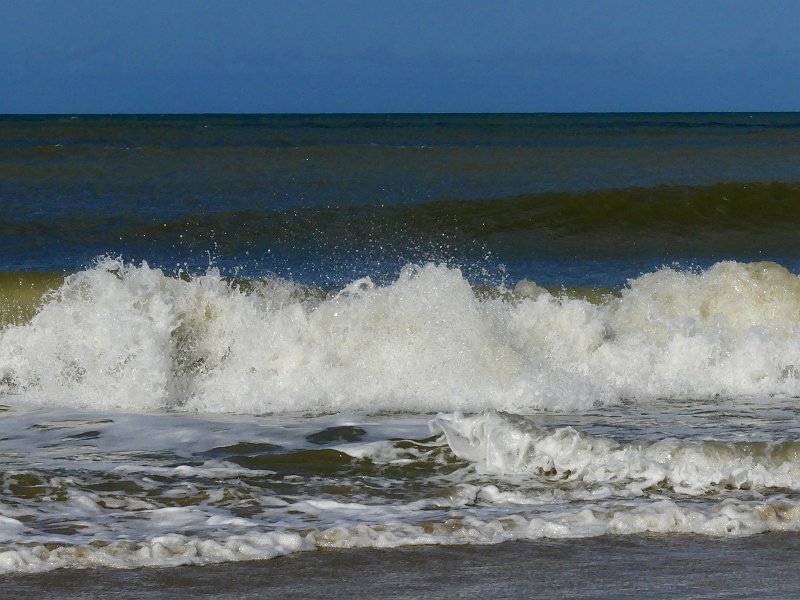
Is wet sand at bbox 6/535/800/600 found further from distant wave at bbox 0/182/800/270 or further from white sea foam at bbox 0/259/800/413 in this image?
distant wave at bbox 0/182/800/270

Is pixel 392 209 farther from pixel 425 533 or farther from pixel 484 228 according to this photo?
pixel 425 533

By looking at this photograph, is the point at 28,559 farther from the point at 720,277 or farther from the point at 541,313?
the point at 720,277

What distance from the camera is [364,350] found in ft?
23.3

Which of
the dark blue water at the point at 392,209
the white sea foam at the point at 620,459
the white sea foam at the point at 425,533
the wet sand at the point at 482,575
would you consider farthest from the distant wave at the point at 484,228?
the wet sand at the point at 482,575

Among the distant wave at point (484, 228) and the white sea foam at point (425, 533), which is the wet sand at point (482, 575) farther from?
the distant wave at point (484, 228)

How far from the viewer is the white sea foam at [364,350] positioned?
21.7 ft

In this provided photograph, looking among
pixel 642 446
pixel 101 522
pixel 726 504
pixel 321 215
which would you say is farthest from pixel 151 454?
pixel 321 215

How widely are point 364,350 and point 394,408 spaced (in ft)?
2.98

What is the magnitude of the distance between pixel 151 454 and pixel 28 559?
1468 mm

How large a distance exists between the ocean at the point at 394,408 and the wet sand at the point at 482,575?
12 mm

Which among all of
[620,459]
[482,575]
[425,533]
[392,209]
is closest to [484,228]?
[392,209]

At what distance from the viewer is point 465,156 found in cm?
2419

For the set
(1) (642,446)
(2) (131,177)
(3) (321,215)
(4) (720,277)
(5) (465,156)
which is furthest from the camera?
(5) (465,156)

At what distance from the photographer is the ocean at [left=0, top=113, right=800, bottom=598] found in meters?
3.81
